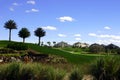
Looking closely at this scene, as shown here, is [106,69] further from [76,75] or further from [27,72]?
[27,72]

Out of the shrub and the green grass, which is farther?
the green grass

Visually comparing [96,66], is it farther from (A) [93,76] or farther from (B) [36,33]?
(B) [36,33]

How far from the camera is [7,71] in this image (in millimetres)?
17328

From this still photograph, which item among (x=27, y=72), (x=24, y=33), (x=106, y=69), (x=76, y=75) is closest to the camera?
(x=106, y=69)

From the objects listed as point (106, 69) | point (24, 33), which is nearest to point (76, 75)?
point (106, 69)

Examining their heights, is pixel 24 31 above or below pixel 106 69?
above

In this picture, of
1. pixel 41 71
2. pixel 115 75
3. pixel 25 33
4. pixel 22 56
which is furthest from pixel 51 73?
pixel 25 33

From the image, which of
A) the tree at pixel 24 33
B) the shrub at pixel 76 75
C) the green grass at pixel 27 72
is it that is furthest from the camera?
the tree at pixel 24 33

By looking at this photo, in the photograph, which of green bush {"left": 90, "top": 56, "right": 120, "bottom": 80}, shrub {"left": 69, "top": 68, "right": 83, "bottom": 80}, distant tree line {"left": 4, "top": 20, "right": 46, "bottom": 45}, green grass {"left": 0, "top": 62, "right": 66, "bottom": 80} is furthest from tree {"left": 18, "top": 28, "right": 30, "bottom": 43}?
green bush {"left": 90, "top": 56, "right": 120, "bottom": 80}

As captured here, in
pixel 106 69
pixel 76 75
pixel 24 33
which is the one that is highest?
pixel 24 33

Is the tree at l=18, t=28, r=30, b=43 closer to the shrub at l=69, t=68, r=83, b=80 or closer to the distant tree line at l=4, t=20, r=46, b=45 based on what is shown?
the distant tree line at l=4, t=20, r=46, b=45

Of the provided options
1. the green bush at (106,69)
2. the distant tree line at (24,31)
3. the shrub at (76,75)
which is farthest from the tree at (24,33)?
the green bush at (106,69)

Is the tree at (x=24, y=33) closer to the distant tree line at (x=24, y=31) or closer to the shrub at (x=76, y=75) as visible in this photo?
the distant tree line at (x=24, y=31)

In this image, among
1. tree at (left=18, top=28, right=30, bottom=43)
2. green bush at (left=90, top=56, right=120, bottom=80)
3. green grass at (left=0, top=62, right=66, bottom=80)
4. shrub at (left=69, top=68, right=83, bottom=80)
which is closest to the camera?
green bush at (left=90, top=56, right=120, bottom=80)
